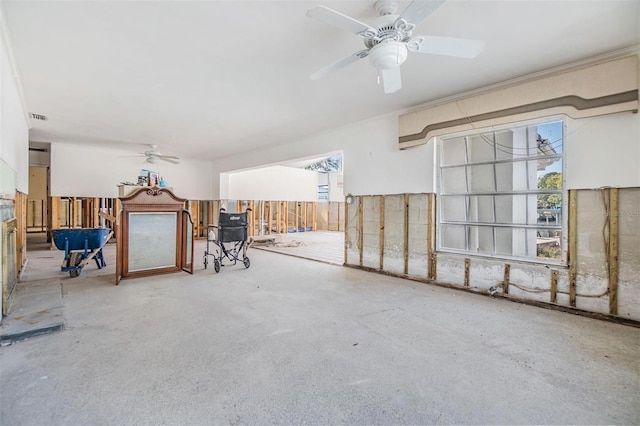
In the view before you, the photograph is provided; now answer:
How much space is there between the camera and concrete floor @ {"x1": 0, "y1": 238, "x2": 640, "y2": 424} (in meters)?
1.63

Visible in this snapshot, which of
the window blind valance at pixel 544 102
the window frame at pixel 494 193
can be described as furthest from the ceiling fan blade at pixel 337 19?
the window frame at pixel 494 193

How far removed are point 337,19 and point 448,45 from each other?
0.96 meters

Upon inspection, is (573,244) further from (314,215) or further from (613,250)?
(314,215)

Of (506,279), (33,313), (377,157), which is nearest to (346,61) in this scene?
(377,157)

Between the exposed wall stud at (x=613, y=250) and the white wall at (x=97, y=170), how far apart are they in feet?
33.3

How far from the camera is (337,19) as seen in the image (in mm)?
1940

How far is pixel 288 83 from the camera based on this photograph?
3.74 meters

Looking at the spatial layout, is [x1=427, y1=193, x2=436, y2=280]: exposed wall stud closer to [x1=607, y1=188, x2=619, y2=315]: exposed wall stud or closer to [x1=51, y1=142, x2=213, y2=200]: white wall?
[x1=607, y1=188, x2=619, y2=315]: exposed wall stud

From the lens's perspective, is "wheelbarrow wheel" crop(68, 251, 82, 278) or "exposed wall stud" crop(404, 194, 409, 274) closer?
"wheelbarrow wheel" crop(68, 251, 82, 278)

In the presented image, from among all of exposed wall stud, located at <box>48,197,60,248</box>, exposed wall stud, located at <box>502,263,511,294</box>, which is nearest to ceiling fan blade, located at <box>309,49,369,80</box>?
exposed wall stud, located at <box>502,263,511,294</box>

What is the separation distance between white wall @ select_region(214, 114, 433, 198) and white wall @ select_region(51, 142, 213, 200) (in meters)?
5.44

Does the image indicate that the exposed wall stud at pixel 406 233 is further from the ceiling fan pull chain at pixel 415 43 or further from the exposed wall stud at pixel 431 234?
the ceiling fan pull chain at pixel 415 43

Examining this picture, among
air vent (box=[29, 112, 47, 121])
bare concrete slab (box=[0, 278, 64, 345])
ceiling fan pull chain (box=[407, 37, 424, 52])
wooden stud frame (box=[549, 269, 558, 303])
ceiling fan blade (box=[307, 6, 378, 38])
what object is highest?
air vent (box=[29, 112, 47, 121])

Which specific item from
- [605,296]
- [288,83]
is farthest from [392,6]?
[605,296]
